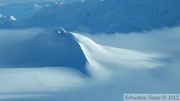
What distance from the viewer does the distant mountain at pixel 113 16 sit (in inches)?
2242

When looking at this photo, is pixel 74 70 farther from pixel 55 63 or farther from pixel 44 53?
pixel 44 53

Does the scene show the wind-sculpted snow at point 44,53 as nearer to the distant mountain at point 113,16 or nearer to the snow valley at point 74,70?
the snow valley at point 74,70

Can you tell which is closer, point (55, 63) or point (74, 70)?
point (74, 70)

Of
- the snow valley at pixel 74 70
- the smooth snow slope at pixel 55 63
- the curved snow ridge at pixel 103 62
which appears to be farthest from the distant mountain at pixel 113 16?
the curved snow ridge at pixel 103 62

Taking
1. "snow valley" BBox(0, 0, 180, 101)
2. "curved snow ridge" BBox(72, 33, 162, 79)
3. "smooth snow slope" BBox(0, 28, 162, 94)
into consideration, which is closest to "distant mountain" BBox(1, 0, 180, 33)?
"snow valley" BBox(0, 0, 180, 101)

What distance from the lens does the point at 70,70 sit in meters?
19.2

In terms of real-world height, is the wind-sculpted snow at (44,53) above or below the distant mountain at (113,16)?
below

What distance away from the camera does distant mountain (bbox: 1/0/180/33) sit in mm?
56938

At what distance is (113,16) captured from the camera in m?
58.8

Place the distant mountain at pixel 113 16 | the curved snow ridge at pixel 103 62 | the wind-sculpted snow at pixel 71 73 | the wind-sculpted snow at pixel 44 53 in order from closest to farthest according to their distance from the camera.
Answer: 1. the wind-sculpted snow at pixel 71 73
2. the curved snow ridge at pixel 103 62
3. the wind-sculpted snow at pixel 44 53
4. the distant mountain at pixel 113 16

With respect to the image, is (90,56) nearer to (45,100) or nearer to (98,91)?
(98,91)

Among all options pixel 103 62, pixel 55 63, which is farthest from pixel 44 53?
pixel 103 62

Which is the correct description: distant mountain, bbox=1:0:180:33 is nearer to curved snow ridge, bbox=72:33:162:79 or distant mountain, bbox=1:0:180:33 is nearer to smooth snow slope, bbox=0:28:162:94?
smooth snow slope, bbox=0:28:162:94

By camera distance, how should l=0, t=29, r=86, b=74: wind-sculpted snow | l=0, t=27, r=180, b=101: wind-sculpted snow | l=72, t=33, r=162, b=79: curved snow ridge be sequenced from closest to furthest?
l=0, t=27, r=180, b=101: wind-sculpted snow
l=72, t=33, r=162, b=79: curved snow ridge
l=0, t=29, r=86, b=74: wind-sculpted snow
